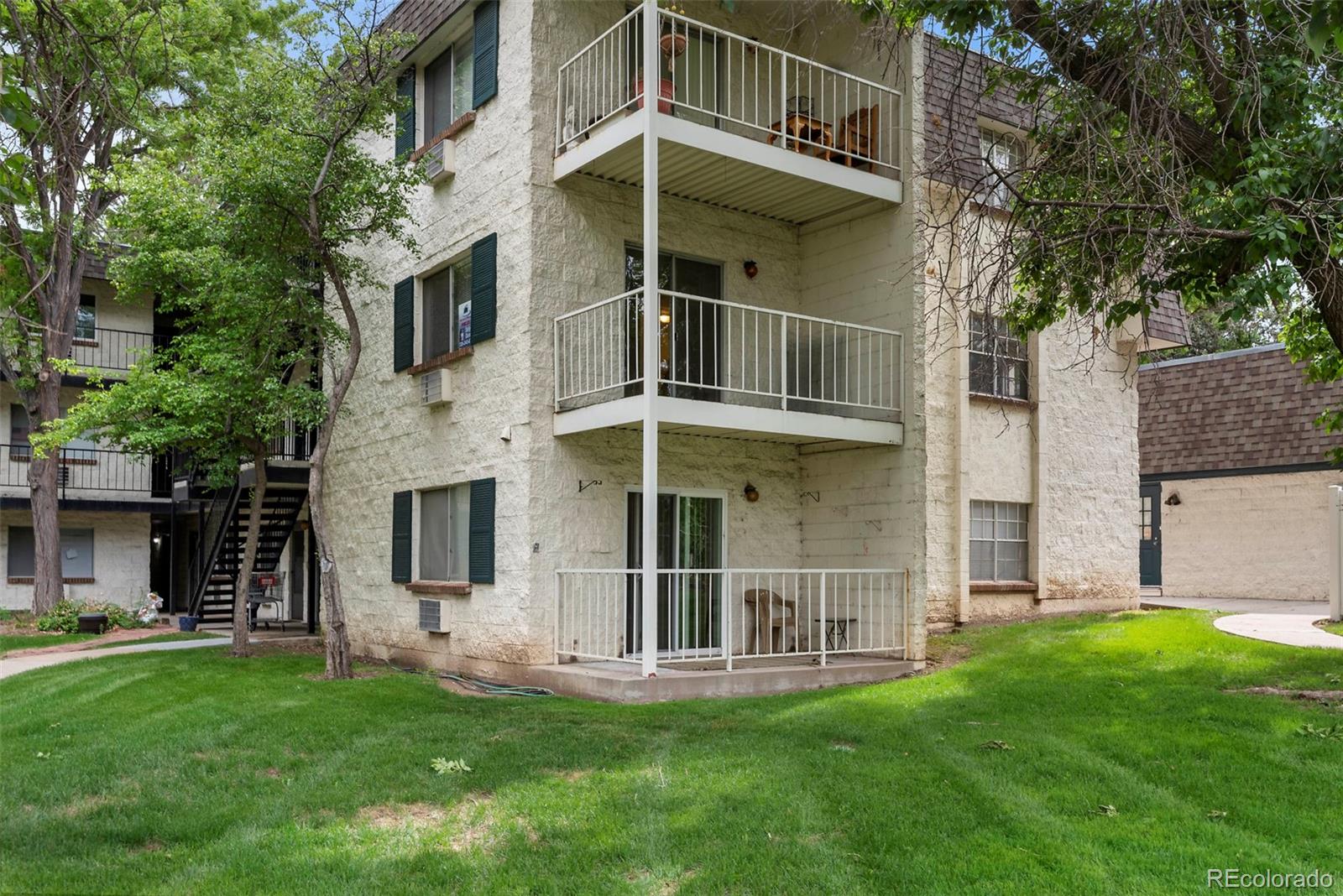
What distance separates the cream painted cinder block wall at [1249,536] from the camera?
1944 cm

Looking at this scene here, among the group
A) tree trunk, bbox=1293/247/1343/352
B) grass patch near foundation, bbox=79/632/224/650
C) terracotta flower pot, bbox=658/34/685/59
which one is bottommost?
grass patch near foundation, bbox=79/632/224/650

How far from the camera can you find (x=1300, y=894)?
15.9 feet

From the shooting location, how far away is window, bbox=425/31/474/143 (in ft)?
43.3

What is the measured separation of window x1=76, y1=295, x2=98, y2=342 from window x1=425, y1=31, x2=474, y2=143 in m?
13.7

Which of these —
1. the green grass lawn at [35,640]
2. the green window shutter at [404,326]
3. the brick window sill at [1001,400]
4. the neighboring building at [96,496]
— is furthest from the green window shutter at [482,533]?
the neighboring building at [96,496]

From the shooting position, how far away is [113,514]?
24062 millimetres

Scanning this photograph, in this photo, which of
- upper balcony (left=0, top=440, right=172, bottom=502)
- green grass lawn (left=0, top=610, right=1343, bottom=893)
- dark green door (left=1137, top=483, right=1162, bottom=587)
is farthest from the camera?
upper balcony (left=0, top=440, right=172, bottom=502)

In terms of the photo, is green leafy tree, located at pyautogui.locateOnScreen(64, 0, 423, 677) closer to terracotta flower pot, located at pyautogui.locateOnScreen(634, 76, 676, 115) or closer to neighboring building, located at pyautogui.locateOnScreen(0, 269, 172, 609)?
terracotta flower pot, located at pyautogui.locateOnScreen(634, 76, 676, 115)

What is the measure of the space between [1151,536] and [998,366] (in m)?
9.23

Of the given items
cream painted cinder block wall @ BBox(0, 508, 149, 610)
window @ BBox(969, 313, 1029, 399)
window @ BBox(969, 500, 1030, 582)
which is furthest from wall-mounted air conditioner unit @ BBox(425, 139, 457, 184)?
cream painted cinder block wall @ BBox(0, 508, 149, 610)

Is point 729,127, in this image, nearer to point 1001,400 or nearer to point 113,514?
point 1001,400

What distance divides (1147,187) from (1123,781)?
17.6 feet

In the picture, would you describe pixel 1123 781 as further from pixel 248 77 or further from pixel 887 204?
pixel 248 77

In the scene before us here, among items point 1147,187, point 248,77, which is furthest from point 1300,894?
point 248,77
